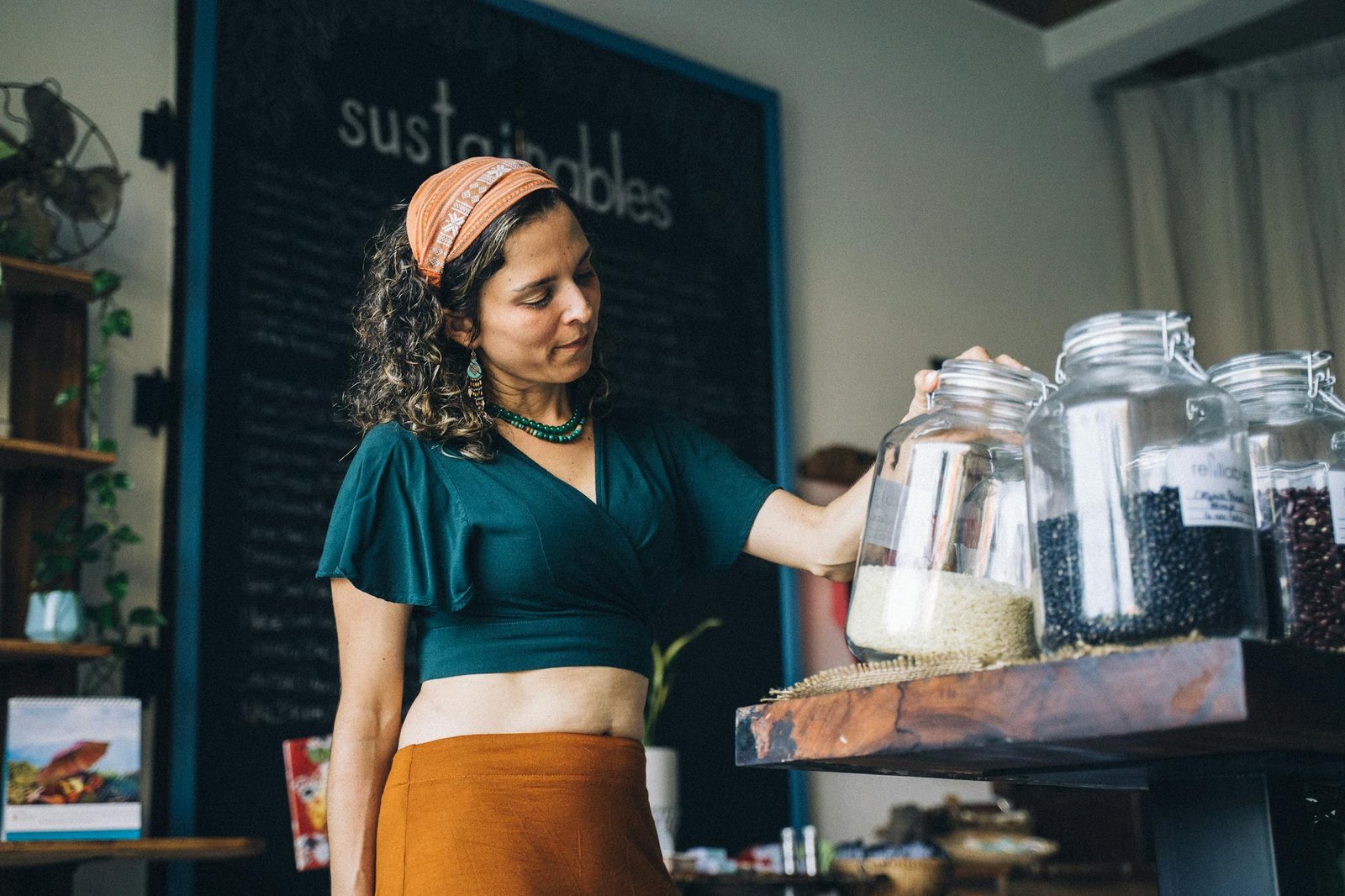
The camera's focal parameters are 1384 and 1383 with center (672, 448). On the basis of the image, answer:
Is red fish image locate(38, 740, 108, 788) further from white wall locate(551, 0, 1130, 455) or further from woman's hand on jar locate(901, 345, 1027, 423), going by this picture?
white wall locate(551, 0, 1130, 455)

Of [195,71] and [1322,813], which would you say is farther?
[195,71]

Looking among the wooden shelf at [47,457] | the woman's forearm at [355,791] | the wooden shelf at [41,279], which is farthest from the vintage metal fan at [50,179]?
the woman's forearm at [355,791]

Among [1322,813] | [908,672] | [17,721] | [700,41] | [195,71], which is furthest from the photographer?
[700,41]

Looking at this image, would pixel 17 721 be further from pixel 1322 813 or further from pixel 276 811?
pixel 1322 813

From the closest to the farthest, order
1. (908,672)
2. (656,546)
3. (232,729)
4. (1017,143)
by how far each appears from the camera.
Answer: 1. (908,672)
2. (656,546)
3. (232,729)
4. (1017,143)

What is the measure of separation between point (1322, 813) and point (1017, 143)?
3.79 metres

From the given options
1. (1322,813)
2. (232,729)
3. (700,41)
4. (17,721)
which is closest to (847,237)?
(700,41)

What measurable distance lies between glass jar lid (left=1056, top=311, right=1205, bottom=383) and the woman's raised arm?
816mm

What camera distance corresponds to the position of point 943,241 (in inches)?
161

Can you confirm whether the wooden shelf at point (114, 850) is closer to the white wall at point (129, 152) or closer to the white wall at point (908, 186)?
the white wall at point (129, 152)

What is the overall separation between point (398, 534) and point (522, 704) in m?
0.21

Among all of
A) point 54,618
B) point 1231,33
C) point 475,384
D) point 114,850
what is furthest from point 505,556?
point 1231,33

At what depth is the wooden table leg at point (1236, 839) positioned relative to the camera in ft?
2.57

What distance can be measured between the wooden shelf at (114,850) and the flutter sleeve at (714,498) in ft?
3.36
